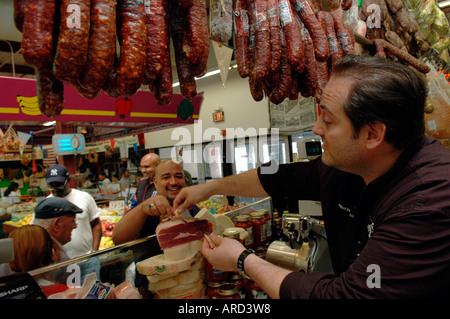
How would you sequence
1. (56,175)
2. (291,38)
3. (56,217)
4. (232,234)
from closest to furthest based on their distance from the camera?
(291,38), (232,234), (56,217), (56,175)

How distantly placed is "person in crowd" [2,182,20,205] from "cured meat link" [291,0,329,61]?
12.2 meters

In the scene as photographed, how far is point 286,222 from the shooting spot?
200 centimetres

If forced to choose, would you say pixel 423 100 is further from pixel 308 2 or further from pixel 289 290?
pixel 308 2

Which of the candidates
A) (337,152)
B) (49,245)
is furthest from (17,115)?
(337,152)

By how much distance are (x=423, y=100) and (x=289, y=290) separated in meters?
0.98

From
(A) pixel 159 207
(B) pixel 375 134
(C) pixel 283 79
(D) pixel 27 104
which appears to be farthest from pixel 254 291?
(D) pixel 27 104

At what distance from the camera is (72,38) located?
880 mm

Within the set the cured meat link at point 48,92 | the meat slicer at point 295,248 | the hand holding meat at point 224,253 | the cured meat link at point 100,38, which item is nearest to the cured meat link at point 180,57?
the cured meat link at point 100,38

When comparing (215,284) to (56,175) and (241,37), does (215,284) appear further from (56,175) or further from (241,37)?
(56,175)

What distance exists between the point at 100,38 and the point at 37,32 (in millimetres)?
178

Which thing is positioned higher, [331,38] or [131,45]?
[331,38]

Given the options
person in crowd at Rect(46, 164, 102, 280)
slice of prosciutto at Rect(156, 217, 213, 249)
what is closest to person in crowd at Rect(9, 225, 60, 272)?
slice of prosciutto at Rect(156, 217, 213, 249)

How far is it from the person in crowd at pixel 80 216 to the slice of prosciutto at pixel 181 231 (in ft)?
9.46

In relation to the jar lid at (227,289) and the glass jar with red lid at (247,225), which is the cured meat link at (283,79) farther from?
the jar lid at (227,289)
